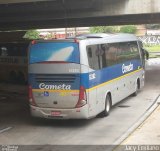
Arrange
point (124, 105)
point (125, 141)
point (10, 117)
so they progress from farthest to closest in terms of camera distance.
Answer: point (124, 105) → point (10, 117) → point (125, 141)

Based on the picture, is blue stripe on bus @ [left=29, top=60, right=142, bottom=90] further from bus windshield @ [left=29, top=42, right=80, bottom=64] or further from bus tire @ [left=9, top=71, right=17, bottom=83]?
bus tire @ [left=9, top=71, right=17, bottom=83]

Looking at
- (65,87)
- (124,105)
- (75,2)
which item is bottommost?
(124,105)

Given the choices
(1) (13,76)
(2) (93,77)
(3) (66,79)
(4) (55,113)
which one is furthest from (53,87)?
(1) (13,76)

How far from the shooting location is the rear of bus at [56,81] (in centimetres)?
1546

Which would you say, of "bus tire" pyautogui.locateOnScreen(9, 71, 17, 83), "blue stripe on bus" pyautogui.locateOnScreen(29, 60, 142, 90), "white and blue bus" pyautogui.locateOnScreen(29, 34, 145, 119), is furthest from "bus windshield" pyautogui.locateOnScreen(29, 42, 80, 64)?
"bus tire" pyautogui.locateOnScreen(9, 71, 17, 83)

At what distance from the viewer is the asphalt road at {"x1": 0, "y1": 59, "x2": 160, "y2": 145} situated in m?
13.7

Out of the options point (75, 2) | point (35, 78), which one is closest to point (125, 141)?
point (35, 78)

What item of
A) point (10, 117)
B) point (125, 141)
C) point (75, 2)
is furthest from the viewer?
point (75, 2)

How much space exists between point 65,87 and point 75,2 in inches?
465

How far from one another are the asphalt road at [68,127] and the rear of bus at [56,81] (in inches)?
24.8

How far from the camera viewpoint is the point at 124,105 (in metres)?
20.4

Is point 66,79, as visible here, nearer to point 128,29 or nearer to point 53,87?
point 53,87

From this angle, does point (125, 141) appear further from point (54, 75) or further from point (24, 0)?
point (24, 0)

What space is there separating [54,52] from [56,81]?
1048 mm
